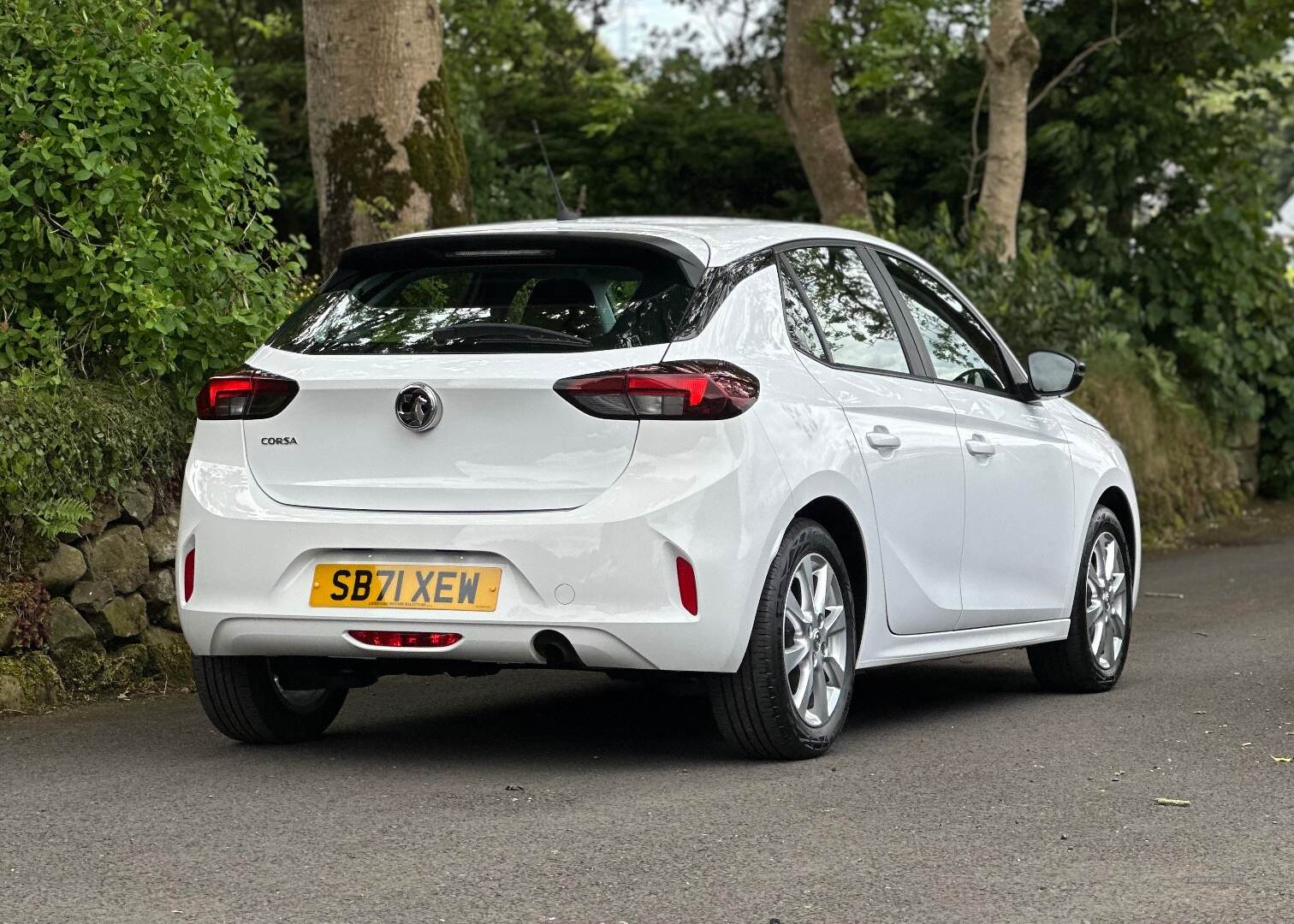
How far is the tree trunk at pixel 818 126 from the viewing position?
1745 cm

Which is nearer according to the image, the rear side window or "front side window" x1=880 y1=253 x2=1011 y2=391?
the rear side window

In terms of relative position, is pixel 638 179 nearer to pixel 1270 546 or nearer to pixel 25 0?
pixel 1270 546

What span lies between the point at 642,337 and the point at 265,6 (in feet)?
55.4

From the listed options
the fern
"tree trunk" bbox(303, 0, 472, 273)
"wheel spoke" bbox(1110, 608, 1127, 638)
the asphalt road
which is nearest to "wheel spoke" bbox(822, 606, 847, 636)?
the asphalt road

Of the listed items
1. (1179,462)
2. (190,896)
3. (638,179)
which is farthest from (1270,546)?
(190,896)

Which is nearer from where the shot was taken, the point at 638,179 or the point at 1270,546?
the point at 1270,546

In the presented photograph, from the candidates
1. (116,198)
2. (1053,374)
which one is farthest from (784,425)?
(116,198)

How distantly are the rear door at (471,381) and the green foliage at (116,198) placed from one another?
2.18 m

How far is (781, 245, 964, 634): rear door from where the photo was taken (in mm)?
6344

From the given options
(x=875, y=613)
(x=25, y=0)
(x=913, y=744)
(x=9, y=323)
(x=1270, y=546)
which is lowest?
(x=1270, y=546)

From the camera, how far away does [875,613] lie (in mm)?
6426

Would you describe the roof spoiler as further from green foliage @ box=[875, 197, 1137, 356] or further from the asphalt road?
green foliage @ box=[875, 197, 1137, 356]

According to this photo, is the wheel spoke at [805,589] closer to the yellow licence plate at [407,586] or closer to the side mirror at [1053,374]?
the yellow licence plate at [407,586]

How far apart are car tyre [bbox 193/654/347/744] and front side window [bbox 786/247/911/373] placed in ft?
6.80
